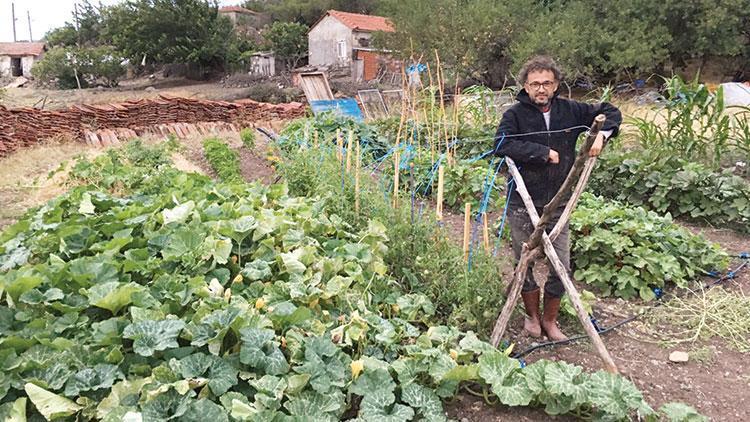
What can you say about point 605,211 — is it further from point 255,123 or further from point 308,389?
point 255,123

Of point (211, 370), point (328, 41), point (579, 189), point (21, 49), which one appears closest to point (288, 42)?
point (328, 41)

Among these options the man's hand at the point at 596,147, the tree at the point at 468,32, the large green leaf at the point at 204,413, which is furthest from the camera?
the tree at the point at 468,32

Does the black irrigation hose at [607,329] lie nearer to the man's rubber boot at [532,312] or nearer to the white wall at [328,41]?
the man's rubber boot at [532,312]

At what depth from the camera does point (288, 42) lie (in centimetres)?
2983

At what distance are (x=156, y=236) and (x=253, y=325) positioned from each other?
1.11 m

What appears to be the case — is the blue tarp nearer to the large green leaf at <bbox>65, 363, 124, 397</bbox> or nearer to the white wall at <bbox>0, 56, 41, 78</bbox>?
the large green leaf at <bbox>65, 363, 124, 397</bbox>

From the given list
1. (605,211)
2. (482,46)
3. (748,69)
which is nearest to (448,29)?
(482,46)

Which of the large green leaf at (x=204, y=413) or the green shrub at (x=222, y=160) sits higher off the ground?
the green shrub at (x=222, y=160)

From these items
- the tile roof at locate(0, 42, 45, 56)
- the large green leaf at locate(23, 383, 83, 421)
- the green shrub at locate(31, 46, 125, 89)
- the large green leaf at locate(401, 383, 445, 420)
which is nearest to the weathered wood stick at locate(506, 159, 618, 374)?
the large green leaf at locate(401, 383, 445, 420)

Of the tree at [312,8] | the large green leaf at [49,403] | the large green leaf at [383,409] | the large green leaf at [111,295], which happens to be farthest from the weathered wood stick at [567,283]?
the tree at [312,8]

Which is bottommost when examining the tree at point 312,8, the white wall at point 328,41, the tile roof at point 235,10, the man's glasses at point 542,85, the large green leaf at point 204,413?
the large green leaf at point 204,413

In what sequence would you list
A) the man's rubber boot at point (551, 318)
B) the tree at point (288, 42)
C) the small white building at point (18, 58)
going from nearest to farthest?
the man's rubber boot at point (551, 318), the tree at point (288, 42), the small white building at point (18, 58)

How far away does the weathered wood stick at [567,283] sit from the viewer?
2.25 metres

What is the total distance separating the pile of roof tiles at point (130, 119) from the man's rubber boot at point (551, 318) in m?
8.69
